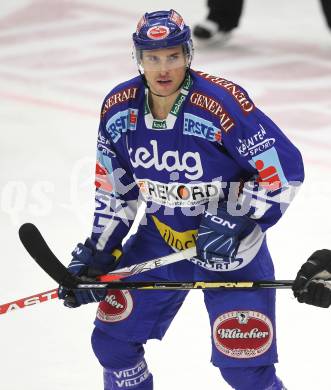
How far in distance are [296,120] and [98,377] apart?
271 cm

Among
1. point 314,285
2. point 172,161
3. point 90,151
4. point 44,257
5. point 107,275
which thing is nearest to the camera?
point 314,285

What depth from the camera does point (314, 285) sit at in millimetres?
3096

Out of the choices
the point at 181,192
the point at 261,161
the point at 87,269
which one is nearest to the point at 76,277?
the point at 87,269

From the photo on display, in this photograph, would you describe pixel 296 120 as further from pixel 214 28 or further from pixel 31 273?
pixel 31 273

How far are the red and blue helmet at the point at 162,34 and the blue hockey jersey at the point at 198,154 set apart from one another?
0.12 m

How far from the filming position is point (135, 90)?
3.29 meters

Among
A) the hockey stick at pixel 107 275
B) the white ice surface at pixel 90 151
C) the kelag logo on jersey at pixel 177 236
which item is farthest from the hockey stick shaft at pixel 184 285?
the white ice surface at pixel 90 151

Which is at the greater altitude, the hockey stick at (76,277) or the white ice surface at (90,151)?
the hockey stick at (76,277)

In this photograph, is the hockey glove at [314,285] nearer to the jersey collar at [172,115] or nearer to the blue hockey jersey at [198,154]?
the blue hockey jersey at [198,154]

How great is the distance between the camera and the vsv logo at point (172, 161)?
3.21m

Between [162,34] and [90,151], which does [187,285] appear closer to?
[162,34]

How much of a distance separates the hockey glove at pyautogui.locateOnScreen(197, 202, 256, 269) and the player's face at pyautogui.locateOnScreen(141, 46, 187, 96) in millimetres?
410

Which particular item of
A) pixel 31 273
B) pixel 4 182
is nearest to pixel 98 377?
pixel 31 273

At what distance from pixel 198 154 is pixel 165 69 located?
0.28m
